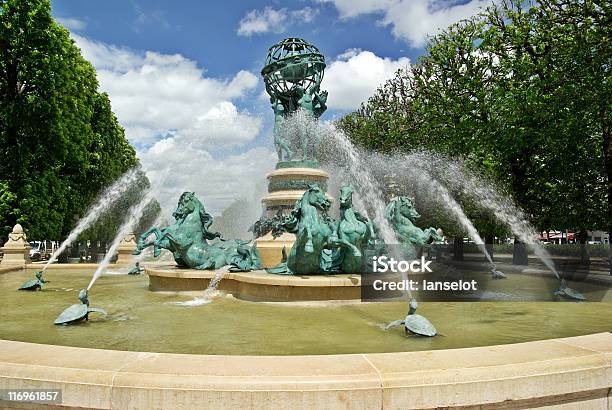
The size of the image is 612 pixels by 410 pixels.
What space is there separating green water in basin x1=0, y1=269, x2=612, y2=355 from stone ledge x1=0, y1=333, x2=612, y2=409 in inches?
58.8

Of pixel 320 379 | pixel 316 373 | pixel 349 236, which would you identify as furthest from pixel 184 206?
pixel 320 379

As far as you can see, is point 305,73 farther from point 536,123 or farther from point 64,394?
point 64,394

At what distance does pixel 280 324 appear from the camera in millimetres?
7098

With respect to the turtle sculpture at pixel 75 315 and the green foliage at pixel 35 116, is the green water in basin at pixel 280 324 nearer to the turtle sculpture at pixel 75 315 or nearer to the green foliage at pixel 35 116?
the turtle sculpture at pixel 75 315

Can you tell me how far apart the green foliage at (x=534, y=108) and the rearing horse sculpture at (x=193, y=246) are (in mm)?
13877

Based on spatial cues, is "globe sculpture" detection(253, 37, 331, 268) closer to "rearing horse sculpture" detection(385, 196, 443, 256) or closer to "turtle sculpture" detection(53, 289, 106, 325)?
"rearing horse sculpture" detection(385, 196, 443, 256)

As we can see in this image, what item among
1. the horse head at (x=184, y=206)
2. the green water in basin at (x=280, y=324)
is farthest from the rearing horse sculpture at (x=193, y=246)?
the green water in basin at (x=280, y=324)

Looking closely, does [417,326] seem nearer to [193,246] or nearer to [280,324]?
[280,324]

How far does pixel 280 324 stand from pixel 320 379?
3757 mm

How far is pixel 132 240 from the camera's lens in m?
26.5

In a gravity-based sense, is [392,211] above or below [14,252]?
above

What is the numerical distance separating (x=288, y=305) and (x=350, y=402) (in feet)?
18.9

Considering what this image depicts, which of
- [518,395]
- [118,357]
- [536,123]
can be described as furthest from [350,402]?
[536,123]

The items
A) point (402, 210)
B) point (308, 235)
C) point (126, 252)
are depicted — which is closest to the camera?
point (308, 235)
